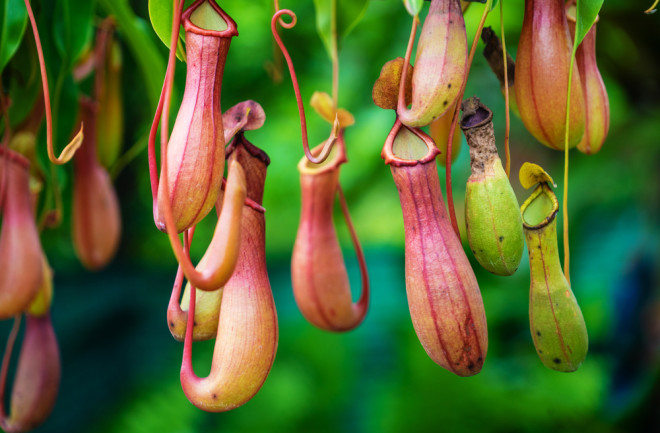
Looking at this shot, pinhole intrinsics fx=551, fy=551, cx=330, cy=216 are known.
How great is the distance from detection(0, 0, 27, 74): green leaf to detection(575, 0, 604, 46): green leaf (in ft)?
1.38

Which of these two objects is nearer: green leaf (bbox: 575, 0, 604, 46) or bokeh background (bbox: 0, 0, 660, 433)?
green leaf (bbox: 575, 0, 604, 46)

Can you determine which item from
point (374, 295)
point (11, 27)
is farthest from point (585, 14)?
point (374, 295)

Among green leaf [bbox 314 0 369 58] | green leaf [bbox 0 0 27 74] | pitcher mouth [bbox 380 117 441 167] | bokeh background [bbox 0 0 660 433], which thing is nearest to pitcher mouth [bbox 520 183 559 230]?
pitcher mouth [bbox 380 117 441 167]

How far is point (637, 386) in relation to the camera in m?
1.26

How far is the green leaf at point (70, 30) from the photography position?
1.74ft

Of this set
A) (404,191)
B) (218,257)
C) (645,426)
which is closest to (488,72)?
(645,426)

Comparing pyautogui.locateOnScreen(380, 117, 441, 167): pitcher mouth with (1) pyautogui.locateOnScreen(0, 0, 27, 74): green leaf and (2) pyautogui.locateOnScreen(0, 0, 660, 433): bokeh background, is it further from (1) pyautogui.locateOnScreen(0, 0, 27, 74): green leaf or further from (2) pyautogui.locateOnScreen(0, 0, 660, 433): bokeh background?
(2) pyautogui.locateOnScreen(0, 0, 660, 433): bokeh background

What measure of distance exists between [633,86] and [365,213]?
72 cm

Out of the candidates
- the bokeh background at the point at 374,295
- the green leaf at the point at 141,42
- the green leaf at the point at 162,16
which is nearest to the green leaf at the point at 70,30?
the green leaf at the point at 141,42

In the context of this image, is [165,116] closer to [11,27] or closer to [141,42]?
[11,27]

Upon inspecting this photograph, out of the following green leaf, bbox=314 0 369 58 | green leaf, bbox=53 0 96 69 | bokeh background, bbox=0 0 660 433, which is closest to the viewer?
green leaf, bbox=314 0 369 58

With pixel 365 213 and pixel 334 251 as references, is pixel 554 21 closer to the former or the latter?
pixel 334 251

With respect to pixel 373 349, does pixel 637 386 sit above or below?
above

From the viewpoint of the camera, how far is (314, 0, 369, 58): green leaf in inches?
16.4
